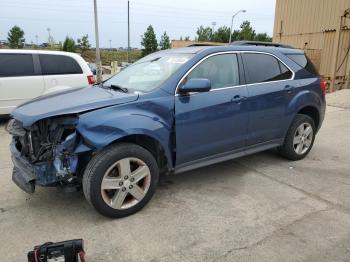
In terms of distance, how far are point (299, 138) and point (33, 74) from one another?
5.76 m

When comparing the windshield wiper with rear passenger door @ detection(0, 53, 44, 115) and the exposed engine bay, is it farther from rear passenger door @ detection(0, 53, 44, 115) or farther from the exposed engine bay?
rear passenger door @ detection(0, 53, 44, 115)

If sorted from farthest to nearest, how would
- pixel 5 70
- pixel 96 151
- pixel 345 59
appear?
pixel 345 59 → pixel 5 70 → pixel 96 151

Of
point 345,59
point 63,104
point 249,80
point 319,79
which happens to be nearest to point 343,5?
point 345,59

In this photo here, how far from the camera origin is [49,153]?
338 cm

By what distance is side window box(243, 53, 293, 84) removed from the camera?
449 cm

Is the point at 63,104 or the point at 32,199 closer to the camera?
the point at 63,104

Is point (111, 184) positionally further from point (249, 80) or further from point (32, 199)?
point (249, 80)

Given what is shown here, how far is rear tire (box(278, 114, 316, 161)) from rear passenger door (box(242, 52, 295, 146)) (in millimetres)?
201

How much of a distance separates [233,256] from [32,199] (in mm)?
2350

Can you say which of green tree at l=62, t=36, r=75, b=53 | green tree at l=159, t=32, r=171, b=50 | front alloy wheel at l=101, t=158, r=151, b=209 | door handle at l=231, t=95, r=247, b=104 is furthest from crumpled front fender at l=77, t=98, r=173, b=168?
green tree at l=159, t=32, r=171, b=50

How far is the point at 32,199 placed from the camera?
12.8 feet

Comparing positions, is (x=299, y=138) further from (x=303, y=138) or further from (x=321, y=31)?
(x=321, y=31)

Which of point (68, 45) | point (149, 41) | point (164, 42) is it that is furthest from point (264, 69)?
point (164, 42)

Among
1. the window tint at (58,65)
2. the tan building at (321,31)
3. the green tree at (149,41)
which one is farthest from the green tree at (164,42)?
the window tint at (58,65)
